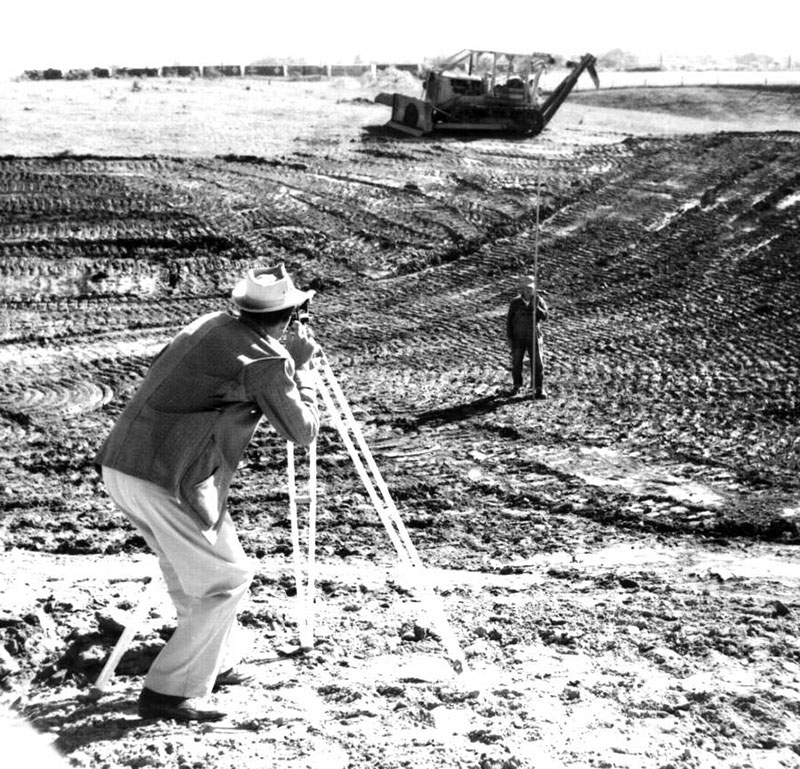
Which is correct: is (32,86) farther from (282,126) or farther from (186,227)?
(186,227)

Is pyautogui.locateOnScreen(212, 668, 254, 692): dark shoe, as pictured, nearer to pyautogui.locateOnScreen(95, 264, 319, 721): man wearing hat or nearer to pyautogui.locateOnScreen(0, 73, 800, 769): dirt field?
pyautogui.locateOnScreen(0, 73, 800, 769): dirt field

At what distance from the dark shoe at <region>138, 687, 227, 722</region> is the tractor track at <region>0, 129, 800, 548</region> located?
5.35m

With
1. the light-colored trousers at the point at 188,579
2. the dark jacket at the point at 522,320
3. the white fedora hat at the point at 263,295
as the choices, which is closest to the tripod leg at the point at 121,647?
the light-colored trousers at the point at 188,579

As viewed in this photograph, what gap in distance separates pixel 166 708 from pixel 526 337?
9.60 meters

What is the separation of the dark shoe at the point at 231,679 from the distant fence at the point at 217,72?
124ft

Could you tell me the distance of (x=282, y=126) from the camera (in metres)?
29.0

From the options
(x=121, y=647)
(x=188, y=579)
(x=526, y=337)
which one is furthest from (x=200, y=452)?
(x=526, y=337)

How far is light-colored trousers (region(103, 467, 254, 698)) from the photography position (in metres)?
5.03

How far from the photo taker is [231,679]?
5578 millimetres

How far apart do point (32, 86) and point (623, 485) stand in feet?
97.9

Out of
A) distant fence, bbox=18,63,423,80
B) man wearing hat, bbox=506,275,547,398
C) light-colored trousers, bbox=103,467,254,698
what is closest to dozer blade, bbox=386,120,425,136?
man wearing hat, bbox=506,275,547,398

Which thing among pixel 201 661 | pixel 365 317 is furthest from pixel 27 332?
pixel 201 661

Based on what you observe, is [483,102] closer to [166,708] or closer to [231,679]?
[231,679]

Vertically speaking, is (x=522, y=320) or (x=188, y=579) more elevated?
(x=188, y=579)
